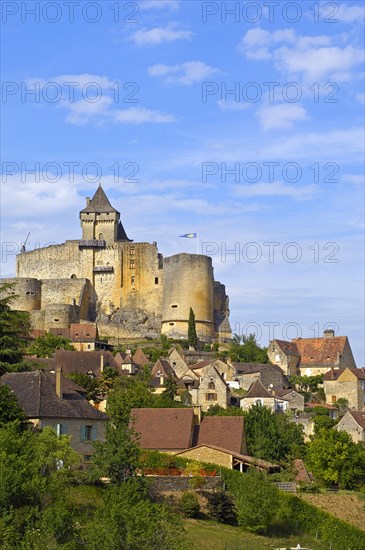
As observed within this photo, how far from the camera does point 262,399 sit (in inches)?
2997

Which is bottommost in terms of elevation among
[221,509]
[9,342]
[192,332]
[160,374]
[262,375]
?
[221,509]

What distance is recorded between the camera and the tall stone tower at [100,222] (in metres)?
108

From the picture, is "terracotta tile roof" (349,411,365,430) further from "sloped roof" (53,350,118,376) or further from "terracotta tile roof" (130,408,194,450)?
"terracotta tile roof" (130,408,194,450)

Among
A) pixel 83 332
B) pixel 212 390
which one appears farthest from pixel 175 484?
pixel 83 332

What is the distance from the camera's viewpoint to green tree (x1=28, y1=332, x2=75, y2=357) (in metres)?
80.9

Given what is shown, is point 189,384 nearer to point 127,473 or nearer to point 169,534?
point 127,473

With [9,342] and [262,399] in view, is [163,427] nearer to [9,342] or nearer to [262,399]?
[9,342]

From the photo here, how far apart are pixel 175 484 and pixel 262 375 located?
39395 mm

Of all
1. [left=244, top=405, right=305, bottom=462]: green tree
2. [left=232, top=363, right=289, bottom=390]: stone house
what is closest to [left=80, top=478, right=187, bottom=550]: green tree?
[left=244, top=405, right=305, bottom=462]: green tree

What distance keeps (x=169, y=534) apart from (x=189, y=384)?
39.8 meters

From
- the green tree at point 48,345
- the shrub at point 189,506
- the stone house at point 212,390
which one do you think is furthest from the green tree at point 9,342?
the green tree at point 48,345

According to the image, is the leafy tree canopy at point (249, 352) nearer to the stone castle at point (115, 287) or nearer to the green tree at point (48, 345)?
the stone castle at point (115, 287)

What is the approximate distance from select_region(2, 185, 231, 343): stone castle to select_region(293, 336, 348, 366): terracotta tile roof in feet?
34.4

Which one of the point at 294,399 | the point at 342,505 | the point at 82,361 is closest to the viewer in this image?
the point at 342,505
